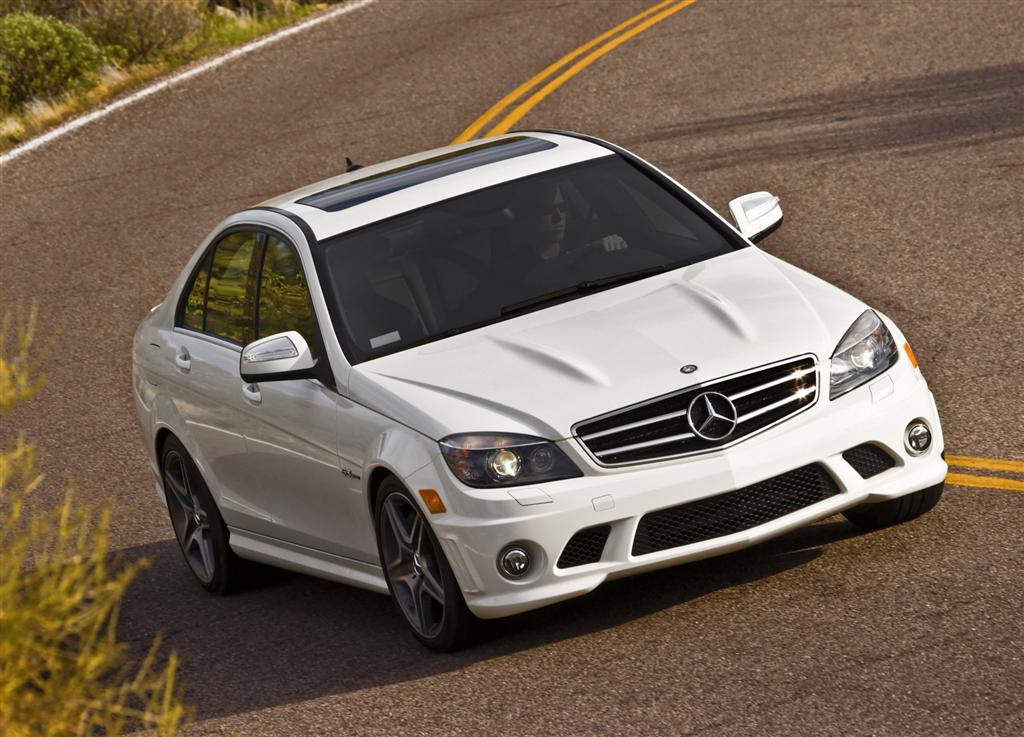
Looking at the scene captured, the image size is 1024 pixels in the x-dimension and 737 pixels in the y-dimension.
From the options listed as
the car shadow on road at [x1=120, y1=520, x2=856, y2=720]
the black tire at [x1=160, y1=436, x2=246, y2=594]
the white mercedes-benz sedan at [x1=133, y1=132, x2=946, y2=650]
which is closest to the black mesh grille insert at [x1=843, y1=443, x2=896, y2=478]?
the white mercedes-benz sedan at [x1=133, y1=132, x2=946, y2=650]

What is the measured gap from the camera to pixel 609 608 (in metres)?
7.36

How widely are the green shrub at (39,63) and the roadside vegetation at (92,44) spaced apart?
0.04 feet

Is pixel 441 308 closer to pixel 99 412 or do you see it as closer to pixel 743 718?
pixel 743 718

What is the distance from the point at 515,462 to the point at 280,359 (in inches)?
55.8

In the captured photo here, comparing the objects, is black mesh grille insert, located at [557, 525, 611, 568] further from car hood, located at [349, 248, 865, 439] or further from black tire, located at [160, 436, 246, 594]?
black tire, located at [160, 436, 246, 594]

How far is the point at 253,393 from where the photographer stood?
325 inches

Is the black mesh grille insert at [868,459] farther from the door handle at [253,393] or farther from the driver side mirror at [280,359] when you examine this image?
the door handle at [253,393]

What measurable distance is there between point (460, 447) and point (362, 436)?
70 cm

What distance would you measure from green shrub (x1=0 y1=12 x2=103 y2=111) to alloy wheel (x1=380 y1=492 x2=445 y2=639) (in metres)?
15.0

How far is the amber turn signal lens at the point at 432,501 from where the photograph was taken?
6805 millimetres

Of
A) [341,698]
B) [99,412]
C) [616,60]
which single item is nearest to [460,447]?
[341,698]

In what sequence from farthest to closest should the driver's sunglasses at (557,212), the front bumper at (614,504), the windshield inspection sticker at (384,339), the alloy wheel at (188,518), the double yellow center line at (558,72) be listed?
the double yellow center line at (558,72), the alloy wheel at (188,518), the driver's sunglasses at (557,212), the windshield inspection sticker at (384,339), the front bumper at (614,504)

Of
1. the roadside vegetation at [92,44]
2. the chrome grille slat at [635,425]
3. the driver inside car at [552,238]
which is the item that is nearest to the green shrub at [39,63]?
the roadside vegetation at [92,44]

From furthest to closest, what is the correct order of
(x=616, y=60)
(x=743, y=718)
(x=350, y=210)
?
1. (x=616, y=60)
2. (x=350, y=210)
3. (x=743, y=718)
